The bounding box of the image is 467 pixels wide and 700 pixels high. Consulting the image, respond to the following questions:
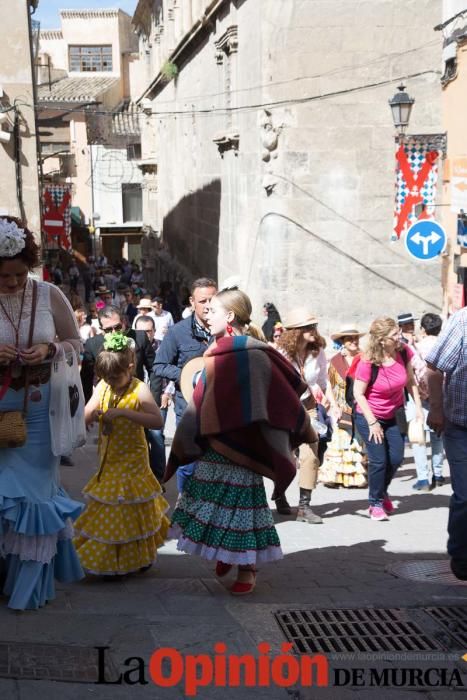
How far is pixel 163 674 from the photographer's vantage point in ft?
13.0

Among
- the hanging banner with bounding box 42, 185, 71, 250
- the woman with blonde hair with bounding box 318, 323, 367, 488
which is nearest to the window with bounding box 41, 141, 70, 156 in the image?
the hanging banner with bounding box 42, 185, 71, 250

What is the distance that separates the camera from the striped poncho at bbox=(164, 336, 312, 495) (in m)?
5.10

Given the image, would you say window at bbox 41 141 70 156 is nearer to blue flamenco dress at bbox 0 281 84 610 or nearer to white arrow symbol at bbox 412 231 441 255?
white arrow symbol at bbox 412 231 441 255

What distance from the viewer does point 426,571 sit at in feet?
19.0

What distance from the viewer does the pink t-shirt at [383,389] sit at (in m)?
7.64

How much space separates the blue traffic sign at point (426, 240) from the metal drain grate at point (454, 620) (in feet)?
27.6

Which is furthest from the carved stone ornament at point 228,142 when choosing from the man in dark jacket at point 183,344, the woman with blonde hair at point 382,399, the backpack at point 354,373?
the man in dark jacket at point 183,344

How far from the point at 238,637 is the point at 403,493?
518 cm

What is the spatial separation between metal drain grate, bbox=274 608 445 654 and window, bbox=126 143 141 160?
47.5m

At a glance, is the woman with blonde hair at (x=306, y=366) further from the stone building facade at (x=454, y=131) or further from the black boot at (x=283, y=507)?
the stone building facade at (x=454, y=131)

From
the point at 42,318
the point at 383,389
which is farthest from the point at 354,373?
the point at 42,318

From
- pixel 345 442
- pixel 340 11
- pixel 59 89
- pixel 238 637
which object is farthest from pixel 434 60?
pixel 59 89

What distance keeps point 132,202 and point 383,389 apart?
46.2 meters

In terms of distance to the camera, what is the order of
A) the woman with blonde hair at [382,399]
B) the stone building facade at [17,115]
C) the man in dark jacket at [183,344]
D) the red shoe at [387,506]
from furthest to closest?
1. the stone building facade at [17,115]
2. the red shoe at [387,506]
3. the woman with blonde hair at [382,399]
4. the man in dark jacket at [183,344]
